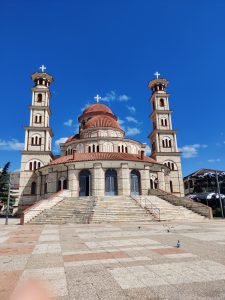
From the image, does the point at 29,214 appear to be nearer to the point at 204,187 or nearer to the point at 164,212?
the point at 164,212

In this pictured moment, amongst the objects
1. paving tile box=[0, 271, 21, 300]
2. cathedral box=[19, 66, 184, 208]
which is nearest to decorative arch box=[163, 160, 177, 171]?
cathedral box=[19, 66, 184, 208]

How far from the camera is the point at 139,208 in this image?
25250mm

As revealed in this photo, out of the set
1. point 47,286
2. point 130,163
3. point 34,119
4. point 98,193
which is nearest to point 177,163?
point 130,163

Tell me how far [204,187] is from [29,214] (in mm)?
48917

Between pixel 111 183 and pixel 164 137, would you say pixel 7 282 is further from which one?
pixel 164 137

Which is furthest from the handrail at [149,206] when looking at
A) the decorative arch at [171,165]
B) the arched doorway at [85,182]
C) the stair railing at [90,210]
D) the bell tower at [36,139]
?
the bell tower at [36,139]

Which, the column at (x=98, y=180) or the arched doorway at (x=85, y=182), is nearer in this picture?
the column at (x=98, y=180)

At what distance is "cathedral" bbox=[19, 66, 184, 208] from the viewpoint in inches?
1272

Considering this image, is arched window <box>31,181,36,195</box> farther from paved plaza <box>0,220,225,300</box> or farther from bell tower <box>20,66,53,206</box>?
paved plaza <box>0,220,225,300</box>

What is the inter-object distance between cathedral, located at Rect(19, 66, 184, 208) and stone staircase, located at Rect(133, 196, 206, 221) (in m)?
3.97

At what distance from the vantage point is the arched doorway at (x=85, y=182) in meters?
32.2

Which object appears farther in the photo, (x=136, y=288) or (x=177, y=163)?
(x=177, y=163)

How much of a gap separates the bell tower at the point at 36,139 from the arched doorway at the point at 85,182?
348 inches

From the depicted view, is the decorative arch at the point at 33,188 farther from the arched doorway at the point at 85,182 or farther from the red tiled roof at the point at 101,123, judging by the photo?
the red tiled roof at the point at 101,123
